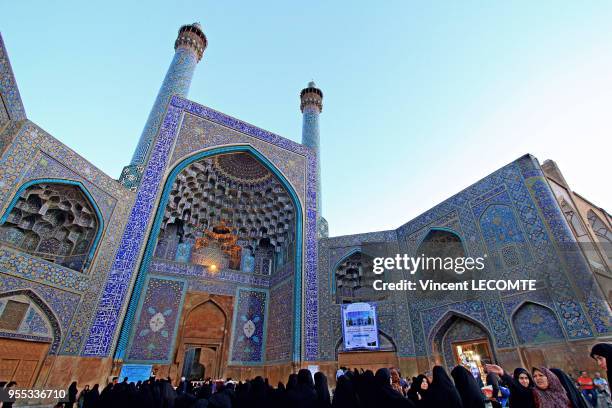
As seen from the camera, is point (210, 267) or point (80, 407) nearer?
point (80, 407)

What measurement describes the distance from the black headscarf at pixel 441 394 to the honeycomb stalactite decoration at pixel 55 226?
6045mm

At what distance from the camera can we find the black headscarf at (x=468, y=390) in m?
2.15

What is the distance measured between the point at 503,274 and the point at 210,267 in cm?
731

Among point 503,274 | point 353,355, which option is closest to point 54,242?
point 353,355

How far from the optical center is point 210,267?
950cm

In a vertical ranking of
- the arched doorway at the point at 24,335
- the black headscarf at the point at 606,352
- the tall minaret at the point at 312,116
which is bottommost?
the black headscarf at the point at 606,352

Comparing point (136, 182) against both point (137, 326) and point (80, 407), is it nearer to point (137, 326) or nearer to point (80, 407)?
point (137, 326)

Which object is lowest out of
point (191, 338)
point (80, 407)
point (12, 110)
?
point (80, 407)

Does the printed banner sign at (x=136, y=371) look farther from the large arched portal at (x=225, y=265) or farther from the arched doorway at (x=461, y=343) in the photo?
the arched doorway at (x=461, y=343)

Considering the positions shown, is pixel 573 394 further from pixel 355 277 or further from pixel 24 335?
pixel 355 277

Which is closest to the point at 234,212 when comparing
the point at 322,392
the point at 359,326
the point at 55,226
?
the point at 55,226

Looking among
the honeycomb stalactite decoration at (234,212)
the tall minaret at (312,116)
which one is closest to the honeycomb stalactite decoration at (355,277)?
the honeycomb stalactite decoration at (234,212)

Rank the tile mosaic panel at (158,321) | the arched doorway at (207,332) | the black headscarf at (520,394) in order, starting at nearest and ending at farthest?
A: the black headscarf at (520,394) < the tile mosaic panel at (158,321) < the arched doorway at (207,332)

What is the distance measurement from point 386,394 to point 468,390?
0.56 m
